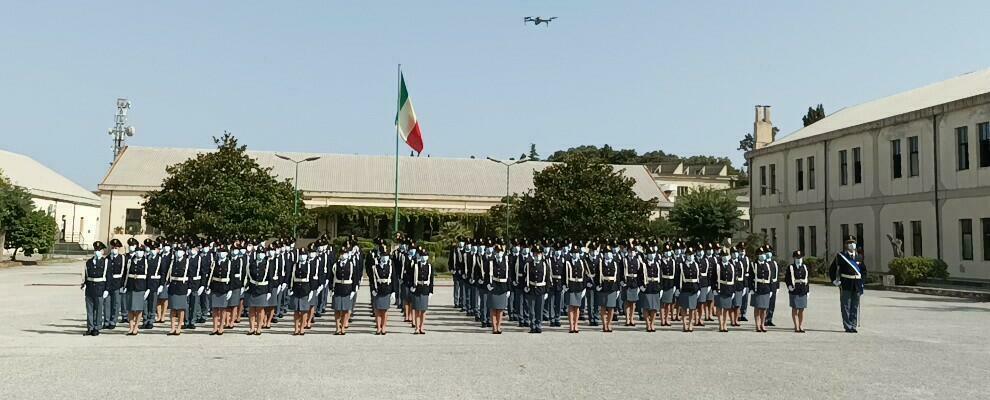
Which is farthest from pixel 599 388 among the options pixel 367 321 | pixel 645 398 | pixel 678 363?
pixel 367 321

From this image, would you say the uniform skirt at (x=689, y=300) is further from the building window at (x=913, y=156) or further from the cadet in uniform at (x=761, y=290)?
the building window at (x=913, y=156)

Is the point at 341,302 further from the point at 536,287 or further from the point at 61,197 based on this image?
the point at 61,197

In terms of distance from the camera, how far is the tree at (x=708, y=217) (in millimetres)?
45781

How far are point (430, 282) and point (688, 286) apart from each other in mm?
5005

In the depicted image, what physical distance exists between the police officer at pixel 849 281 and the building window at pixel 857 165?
964 inches

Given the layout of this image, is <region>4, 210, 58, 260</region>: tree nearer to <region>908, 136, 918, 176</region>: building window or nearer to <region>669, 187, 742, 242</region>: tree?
<region>669, 187, 742, 242</region>: tree

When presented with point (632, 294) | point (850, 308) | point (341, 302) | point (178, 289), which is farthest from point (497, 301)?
point (850, 308)

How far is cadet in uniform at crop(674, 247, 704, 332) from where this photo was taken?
1534 cm

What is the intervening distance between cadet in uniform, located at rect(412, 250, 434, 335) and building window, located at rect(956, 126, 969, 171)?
25774 millimetres

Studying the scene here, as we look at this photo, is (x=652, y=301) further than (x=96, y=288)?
Yes

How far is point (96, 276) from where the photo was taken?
44.8ft

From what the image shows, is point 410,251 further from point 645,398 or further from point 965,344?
point 965,344

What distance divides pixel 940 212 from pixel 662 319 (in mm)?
→ 21611

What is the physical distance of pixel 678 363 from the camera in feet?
35.3
